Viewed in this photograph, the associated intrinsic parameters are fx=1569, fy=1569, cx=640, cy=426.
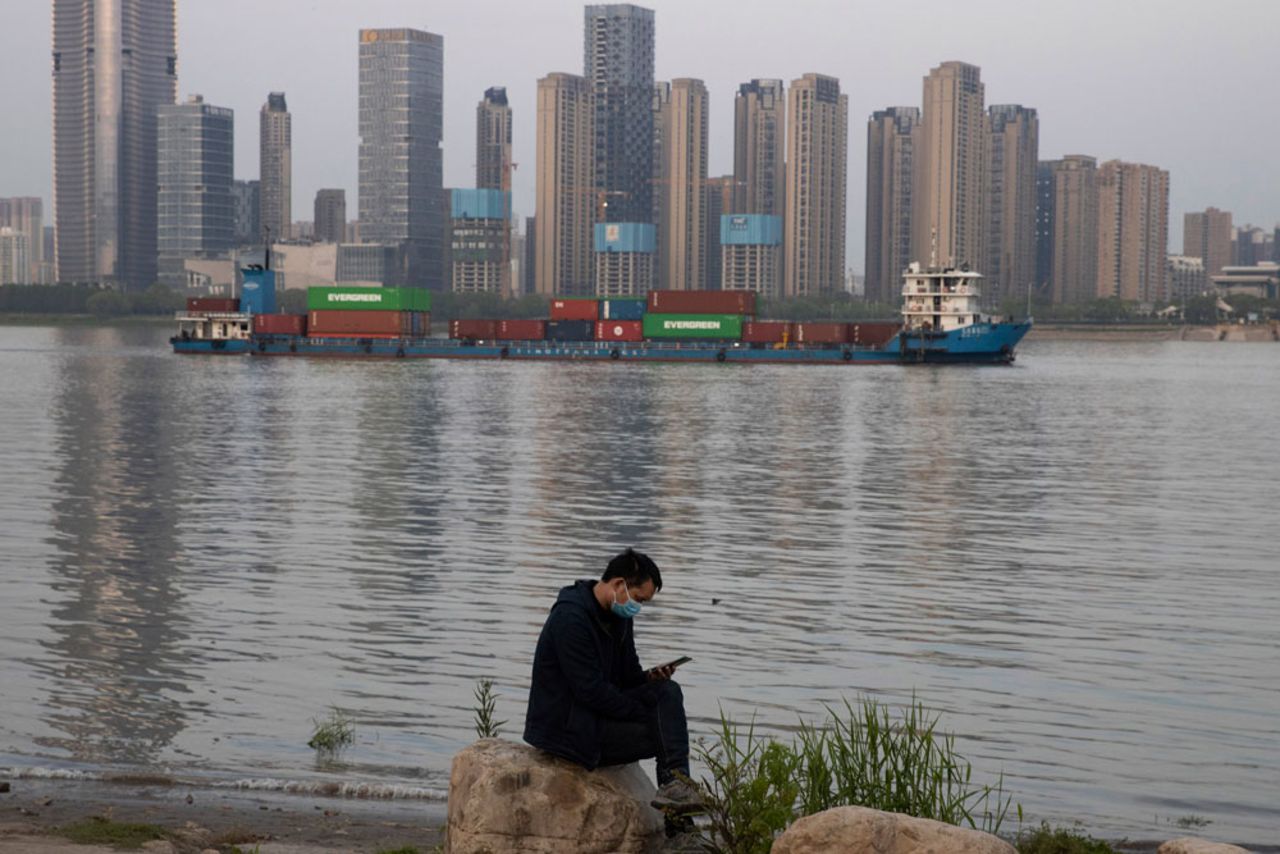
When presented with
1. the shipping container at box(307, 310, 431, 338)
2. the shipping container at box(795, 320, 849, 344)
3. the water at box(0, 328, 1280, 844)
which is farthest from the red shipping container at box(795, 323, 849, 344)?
the water at box(0, 328, 1280, 844)

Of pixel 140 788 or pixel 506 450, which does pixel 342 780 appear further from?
pixel 506 450

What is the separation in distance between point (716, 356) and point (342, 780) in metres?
101

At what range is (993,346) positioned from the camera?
4082 inches

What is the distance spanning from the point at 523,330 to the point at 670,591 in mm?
103045

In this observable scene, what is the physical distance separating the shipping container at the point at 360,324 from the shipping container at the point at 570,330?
10763mm

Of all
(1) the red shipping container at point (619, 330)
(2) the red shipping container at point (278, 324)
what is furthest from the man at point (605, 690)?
(2) the red shipping container at point (278, 324)

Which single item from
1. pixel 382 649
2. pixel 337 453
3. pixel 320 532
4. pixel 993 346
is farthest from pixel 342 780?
pixel 993 346

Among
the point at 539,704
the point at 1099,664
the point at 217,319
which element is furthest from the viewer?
the point at 217,319

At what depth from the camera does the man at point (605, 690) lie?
746cm

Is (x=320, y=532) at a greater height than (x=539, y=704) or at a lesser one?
lesser

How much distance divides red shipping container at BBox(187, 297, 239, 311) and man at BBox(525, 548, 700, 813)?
389 ft

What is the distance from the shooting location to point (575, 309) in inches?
4690

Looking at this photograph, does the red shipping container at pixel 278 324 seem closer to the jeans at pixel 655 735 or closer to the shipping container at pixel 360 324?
the shipping container at pixel 360 324

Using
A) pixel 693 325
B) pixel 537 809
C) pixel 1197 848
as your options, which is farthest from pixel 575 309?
pixel 1197 848
